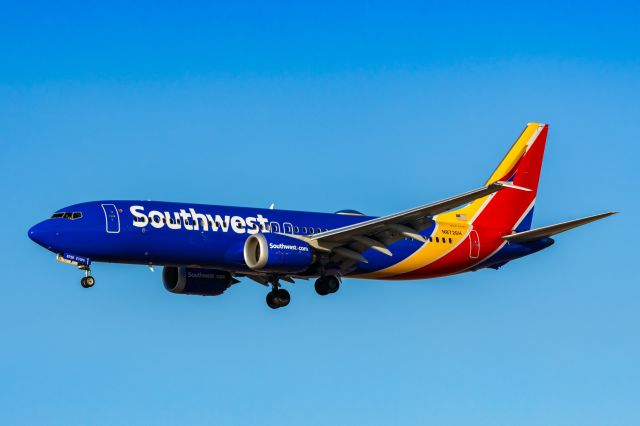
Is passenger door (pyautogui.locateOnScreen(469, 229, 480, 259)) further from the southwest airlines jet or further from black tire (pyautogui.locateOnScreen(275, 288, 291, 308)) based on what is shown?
black tire (pyautogui.locateOnScreen(275, 288, 291, 308))

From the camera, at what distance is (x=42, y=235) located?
52.5m

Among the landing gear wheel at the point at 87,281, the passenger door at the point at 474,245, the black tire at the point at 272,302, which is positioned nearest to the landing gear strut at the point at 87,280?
the landing gear wheel at the point at 87,281

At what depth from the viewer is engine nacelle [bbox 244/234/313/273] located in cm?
5406

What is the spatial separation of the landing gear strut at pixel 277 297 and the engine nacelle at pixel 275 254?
441 centimetres

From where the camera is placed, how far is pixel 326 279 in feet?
189

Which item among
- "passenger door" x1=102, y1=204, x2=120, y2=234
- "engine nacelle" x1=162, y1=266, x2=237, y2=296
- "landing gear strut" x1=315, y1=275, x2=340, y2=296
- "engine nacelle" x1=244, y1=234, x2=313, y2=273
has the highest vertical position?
"passenger door" x1=102, y1=204, x2=120, y2=234

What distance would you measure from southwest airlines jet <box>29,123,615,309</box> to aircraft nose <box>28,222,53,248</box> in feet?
0.14

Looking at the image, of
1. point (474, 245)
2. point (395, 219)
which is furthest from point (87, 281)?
point (474, 245)

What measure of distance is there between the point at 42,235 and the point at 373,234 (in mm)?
14663

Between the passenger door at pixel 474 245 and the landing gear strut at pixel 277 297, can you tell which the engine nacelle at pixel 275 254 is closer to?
the landing gear strut at pixel 277 297

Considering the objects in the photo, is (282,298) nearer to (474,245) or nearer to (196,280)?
(196,280)

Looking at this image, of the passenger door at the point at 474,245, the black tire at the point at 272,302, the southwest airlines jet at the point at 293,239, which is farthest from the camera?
the passenger door at the point at 474,245

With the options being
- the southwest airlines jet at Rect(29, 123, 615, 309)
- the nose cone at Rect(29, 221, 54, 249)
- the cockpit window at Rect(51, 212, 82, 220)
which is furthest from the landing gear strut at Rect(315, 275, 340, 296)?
the nose cone at Rect(29, 221, 54, 249)

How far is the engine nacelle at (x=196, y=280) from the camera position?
197 feet
